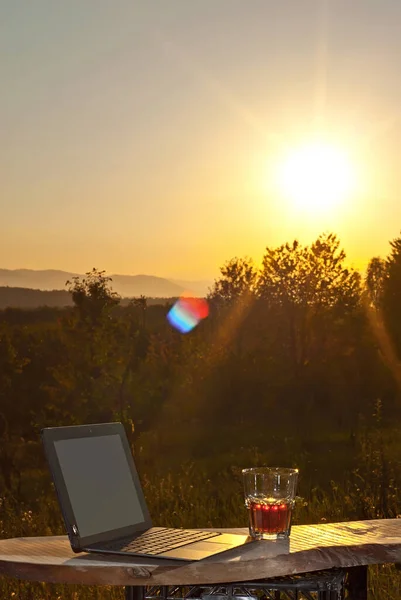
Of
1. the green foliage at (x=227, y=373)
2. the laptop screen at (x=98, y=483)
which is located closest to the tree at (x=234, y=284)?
the green foliage at (x=227, y=373)

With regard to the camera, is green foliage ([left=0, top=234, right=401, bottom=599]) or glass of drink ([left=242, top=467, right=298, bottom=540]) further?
green foliage ([left=0, top=234, right=401, bottom=599])

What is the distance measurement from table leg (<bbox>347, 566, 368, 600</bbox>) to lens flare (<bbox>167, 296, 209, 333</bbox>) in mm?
37721

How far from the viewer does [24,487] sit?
95.6ft

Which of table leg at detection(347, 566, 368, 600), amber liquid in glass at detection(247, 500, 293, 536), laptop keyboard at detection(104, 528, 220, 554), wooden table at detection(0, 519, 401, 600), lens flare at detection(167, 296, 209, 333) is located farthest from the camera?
lens flare at detection(167, 296, 209, 333)

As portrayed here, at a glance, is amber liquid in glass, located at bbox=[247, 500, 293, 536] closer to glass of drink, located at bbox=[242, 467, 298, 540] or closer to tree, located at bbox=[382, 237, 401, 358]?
glass of drink, located at bbox=[242, 467, 298, 540]

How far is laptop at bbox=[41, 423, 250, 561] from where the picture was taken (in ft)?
9.50

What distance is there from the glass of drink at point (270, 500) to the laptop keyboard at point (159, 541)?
0.16 m

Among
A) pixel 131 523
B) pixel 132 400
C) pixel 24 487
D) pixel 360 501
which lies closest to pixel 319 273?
pixel 132 400

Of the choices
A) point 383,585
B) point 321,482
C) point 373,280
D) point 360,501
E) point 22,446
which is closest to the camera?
point 383,585

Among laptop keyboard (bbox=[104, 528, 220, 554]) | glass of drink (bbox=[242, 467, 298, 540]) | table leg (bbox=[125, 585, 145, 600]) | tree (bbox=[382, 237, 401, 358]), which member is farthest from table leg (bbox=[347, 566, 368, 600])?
tree (bbox=[382, 237, 401, 358])

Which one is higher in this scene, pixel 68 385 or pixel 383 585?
pixel 68 385

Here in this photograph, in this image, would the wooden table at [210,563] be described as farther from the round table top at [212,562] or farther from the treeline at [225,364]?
the treeline at [225,364]

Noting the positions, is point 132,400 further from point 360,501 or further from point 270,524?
point 270,524

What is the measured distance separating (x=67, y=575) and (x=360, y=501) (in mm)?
5233
